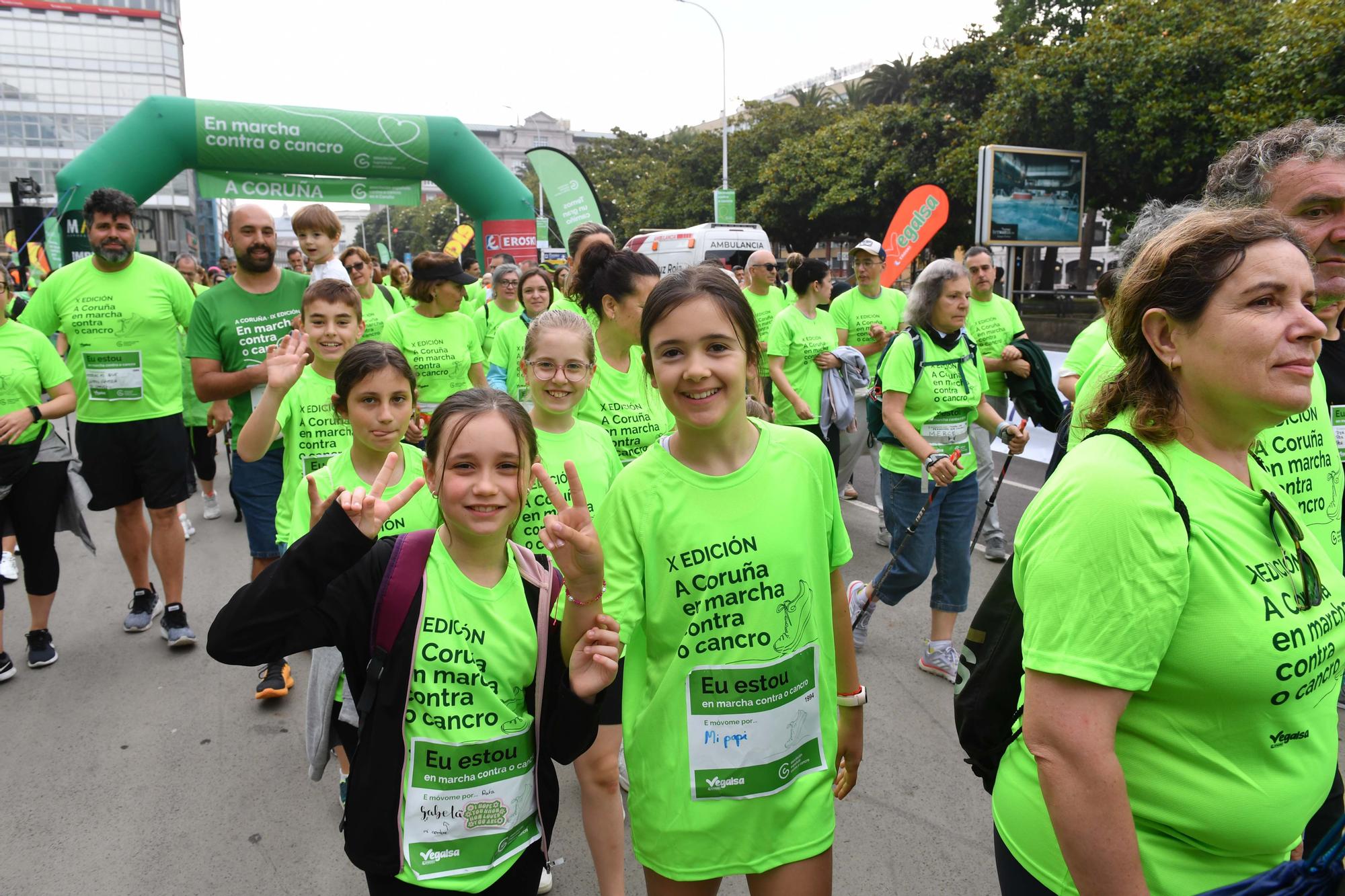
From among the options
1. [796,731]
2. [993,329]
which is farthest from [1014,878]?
[993,329]

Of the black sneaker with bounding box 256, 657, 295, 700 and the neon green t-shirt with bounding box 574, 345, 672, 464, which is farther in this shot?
the black sneaker with bounding box 256, 657, 295, 700

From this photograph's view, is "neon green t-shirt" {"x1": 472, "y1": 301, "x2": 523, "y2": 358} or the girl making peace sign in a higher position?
"neon green t-shirt" {"x1": 472, "y1": 301, "x2": 523, "y2": 358}

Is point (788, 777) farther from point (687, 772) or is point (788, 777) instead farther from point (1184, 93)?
point (1184, 93)

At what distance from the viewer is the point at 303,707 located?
172 inches

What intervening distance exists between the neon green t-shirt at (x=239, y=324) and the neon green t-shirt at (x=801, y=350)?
312 centimetres

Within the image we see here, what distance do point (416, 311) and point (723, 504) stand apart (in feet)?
13.2

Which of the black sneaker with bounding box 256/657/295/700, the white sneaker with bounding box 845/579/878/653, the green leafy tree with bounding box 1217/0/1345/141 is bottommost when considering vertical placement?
the black sneaker with bounding box 256/657/295/700

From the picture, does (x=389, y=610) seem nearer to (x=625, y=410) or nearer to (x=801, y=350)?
(x=625, y=410)

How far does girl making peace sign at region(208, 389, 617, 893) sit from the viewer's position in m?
1.79

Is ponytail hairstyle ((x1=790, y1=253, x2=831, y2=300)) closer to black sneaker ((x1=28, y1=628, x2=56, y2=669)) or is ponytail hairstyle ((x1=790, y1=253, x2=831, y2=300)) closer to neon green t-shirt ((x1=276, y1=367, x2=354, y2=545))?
neon green t-shirt ((x1=276, y1=367, x2=354, y2=545))

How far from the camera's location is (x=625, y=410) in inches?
140

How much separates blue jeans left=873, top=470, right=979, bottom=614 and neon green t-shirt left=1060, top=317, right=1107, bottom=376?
2.24 feet

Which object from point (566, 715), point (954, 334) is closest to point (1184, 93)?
point (954, 334)

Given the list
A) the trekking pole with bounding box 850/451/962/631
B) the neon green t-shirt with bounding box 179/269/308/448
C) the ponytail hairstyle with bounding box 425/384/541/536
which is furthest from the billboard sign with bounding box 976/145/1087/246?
the ponytail hairstyle with bounding box 425/384/541/536
